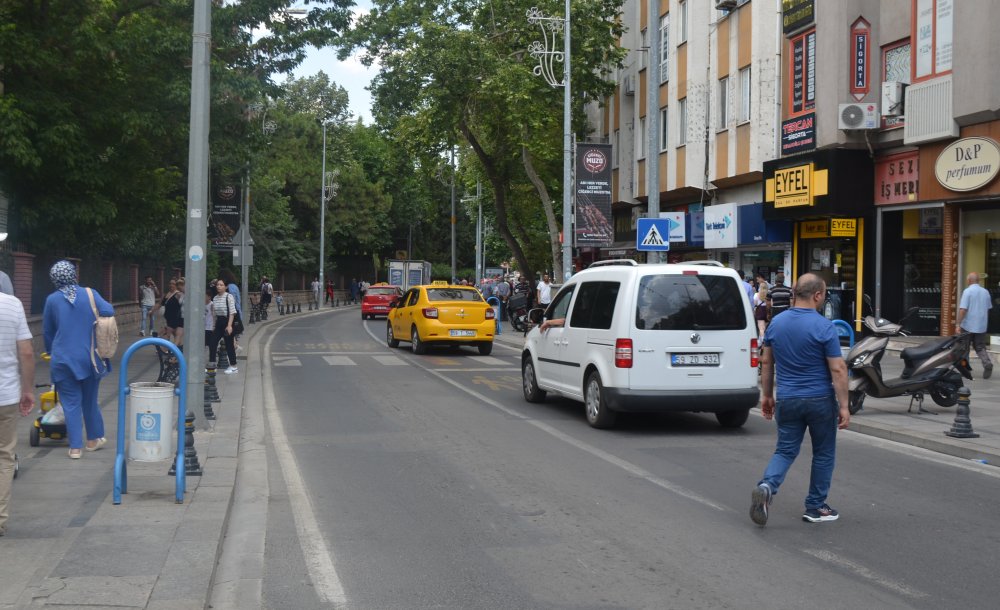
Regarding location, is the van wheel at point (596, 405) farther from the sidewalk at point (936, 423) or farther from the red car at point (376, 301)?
the red car at point (376, 301)

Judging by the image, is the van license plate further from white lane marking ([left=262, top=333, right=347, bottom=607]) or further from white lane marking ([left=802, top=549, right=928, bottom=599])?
white lane marking ([left=802, top=549, right=928, bottom=599])

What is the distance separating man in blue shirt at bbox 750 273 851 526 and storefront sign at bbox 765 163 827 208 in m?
17.1

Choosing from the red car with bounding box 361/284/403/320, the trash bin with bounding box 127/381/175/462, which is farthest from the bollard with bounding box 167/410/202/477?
the red car with bounding box 361/284/403/320

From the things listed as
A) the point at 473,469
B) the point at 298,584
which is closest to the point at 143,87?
the point at 473,469

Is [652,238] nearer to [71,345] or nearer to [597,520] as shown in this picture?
[71,345]

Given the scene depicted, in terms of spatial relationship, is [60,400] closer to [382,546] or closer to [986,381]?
[382,546]

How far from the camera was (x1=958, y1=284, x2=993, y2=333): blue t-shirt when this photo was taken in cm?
1712

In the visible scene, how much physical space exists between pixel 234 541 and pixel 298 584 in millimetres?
1151

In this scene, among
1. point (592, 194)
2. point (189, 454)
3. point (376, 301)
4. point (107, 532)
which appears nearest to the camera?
point (107, 532)

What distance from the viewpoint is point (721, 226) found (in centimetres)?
2980

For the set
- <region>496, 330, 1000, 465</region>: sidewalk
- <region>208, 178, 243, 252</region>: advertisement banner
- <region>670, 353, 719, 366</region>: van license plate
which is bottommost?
<region>496, 330, 1000, 465</region>: sidewalk

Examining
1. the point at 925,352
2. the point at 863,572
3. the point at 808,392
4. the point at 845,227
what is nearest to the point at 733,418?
the point at 925,352

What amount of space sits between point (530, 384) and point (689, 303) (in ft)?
11.9

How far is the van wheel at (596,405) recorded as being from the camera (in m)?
11.6
